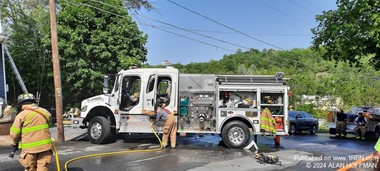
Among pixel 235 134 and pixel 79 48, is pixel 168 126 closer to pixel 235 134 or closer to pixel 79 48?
pixel 235 134

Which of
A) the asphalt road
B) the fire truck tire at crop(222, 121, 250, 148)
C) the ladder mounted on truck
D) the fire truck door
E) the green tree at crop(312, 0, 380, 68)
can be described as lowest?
the asphalt road

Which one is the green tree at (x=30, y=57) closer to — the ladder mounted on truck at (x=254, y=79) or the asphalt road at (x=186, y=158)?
the asphalt road at (x=186, y=158)

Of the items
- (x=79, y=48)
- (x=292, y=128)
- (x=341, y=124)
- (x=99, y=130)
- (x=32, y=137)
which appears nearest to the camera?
(x=32, y=137)

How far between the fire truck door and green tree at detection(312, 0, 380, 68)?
6.53 meters

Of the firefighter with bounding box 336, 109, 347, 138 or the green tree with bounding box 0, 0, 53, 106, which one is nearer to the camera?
the firefighter with bounding box 336, 109, 347, 138

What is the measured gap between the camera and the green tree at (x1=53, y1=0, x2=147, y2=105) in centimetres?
2183

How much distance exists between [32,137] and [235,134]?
23.4 ft

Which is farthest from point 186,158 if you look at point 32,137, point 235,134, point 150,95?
point 32,137

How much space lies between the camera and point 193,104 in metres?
12.4

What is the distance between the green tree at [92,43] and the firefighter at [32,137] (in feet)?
50.5

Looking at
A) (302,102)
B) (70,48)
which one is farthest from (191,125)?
(302,102)

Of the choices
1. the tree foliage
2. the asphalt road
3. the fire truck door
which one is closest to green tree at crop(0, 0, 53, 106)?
the tree foliage

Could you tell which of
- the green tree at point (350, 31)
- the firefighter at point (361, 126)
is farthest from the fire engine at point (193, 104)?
the firefighter at point (361, 126)

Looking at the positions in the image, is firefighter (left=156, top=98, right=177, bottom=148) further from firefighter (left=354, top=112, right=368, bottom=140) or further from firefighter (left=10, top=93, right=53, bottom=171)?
firefighter (left=354, top=112, right=368, bottom=140)
